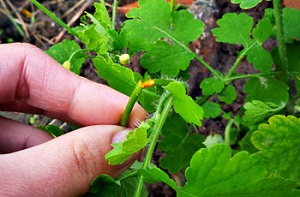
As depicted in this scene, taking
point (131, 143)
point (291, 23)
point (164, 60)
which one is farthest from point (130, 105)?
point (291, 23)

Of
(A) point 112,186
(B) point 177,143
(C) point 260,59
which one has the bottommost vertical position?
(B) point 177,143

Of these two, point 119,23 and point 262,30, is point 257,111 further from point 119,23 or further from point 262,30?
point 119,23

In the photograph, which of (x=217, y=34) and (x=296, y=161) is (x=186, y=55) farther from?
(x=296, y=161)

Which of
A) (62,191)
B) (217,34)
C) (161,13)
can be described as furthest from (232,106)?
(62,191)

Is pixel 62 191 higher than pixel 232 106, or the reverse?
pixel 62 191

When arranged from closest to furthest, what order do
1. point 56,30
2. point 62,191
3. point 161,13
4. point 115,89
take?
point 62,191 → point 115,89 → point 161,13 → point 56,30

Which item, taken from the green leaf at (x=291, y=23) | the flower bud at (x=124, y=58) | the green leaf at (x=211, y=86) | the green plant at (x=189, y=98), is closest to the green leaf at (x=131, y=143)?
the green plant at (x=189, y=98)

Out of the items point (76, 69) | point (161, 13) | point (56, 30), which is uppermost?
point (161, 13)
